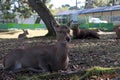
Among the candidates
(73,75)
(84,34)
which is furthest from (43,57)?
(84,34)

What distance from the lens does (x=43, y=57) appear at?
7.38 metres

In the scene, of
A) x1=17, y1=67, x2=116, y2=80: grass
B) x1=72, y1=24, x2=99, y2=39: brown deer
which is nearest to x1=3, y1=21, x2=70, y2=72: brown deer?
x1=17, y1=67, x2=116, y2=80: grass

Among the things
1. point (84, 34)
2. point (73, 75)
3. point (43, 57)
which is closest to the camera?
point (73, 75)

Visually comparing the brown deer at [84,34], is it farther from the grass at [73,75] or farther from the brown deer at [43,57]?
the grass at [73,75]

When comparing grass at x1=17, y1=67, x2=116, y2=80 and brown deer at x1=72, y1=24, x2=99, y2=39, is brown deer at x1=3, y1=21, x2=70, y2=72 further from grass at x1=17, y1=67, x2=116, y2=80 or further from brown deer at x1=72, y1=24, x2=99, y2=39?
brown deer at x1=72, y1=24, x2=99, y2=39

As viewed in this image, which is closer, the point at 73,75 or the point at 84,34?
the point at 73,75

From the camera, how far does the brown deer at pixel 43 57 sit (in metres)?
7.21

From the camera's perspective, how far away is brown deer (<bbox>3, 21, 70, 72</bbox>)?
7.21 meters

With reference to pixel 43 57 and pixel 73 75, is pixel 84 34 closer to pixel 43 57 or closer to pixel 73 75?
pixel 43 57

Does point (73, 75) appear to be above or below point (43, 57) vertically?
below

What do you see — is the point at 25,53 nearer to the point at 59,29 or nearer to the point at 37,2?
the point at 59,29

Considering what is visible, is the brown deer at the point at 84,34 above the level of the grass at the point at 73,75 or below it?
below

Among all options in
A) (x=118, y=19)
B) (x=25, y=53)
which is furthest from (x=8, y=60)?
(x=118, y=19)

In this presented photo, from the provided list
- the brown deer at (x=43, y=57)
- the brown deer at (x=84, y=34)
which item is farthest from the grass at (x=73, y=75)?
the brown deer at (x=84, y=34)
